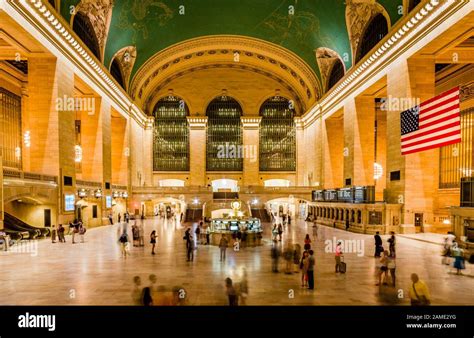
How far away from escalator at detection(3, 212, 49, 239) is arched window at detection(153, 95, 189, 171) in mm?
23928

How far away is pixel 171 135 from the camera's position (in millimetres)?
40938

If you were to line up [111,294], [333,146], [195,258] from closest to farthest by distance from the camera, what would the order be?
[111,294], [195,258], [333,146]

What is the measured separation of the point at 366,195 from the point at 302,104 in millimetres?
22349

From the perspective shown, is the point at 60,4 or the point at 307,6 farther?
the point at 307,6

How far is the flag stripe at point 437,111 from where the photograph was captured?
1365cm

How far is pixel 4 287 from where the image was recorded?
8234 mm

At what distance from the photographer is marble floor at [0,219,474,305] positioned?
739 cm

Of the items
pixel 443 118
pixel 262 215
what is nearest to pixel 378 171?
pixel 262 215

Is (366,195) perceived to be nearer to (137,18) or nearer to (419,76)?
(419,76)

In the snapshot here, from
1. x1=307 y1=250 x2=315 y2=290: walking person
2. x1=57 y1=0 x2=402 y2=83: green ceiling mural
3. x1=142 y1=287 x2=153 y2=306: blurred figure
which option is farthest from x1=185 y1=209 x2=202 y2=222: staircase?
x1=142 y1=287 x2=153 y2=306: blurred figure

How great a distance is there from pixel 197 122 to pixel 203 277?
106ft

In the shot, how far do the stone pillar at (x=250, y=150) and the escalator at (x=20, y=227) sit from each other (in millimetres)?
25629

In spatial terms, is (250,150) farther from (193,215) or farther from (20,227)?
(20,227)
